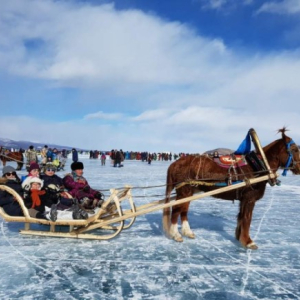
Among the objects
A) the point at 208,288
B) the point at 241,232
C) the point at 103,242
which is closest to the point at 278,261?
the point at 241,232

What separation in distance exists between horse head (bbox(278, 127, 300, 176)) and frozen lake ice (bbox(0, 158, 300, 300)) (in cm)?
141

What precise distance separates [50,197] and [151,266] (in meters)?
2.53

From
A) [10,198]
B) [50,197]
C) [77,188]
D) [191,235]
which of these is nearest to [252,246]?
[191,235]

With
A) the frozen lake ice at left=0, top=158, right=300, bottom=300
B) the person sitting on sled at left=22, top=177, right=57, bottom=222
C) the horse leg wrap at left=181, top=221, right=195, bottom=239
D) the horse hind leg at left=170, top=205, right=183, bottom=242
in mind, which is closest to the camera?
the frozen lake ice at left=0, top=158, right=300, bottom=300

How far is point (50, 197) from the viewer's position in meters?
6.00

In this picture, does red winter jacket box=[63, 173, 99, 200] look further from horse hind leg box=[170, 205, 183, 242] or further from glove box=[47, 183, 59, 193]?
horse hind leg box=[170, 205, 183, 242]

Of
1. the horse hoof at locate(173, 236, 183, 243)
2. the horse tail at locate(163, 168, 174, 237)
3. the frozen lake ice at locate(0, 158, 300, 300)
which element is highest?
the horse tail at locate(163, 168, 174, 237)

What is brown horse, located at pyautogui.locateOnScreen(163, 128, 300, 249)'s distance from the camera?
5.46 metres

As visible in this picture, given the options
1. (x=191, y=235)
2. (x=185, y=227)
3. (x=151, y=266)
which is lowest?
(x=151, y=266)

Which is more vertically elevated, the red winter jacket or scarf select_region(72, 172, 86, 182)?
scarf select_region(72, 172, 86, 182)

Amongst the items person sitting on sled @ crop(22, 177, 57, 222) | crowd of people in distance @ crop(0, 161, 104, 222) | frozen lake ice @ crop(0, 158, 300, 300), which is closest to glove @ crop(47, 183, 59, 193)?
crowd of people in distance @ crop(0, 161, 104, 222)

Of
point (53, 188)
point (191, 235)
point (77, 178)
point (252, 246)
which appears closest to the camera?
point (252, 246)

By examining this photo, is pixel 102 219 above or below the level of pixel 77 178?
below

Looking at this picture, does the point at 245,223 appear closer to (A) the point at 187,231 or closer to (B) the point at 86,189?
(A) the point at 187,231
